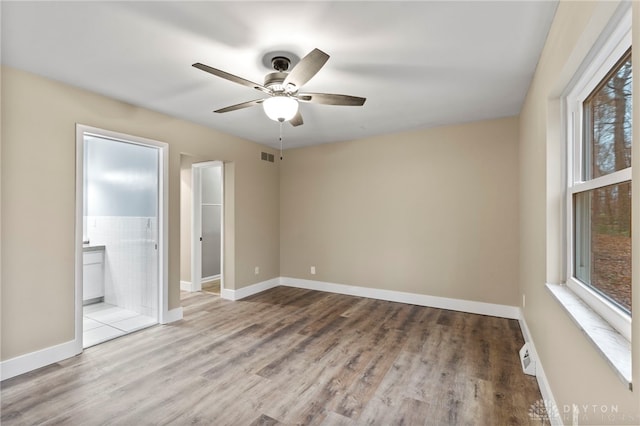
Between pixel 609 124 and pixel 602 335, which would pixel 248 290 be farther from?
pixel 609 124

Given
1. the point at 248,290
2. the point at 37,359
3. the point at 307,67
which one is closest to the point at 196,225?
the point at 248,290

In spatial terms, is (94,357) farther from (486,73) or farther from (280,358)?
(486,73)

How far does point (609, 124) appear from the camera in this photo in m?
1.38

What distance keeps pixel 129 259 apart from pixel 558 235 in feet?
15.4

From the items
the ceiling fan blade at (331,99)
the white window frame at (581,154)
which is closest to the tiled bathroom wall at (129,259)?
the ceiling fan blade at (331,99)

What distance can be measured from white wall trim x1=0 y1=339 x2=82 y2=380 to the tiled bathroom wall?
918 mm

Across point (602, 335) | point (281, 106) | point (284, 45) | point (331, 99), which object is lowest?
point (602, 335)

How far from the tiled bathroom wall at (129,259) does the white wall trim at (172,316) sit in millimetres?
144

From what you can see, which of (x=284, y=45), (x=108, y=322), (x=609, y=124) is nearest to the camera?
(x=609, y=124)

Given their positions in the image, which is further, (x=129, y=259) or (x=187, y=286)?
(x=187, y=286)

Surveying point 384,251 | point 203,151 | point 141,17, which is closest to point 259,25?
point 141,17

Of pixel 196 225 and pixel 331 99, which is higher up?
pixel 331 99

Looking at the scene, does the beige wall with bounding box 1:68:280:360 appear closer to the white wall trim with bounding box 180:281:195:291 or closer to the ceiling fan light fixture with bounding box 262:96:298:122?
the ceiling fan light fixture with bounding box 262:96:298:122

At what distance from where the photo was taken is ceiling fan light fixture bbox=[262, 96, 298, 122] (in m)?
2.17
